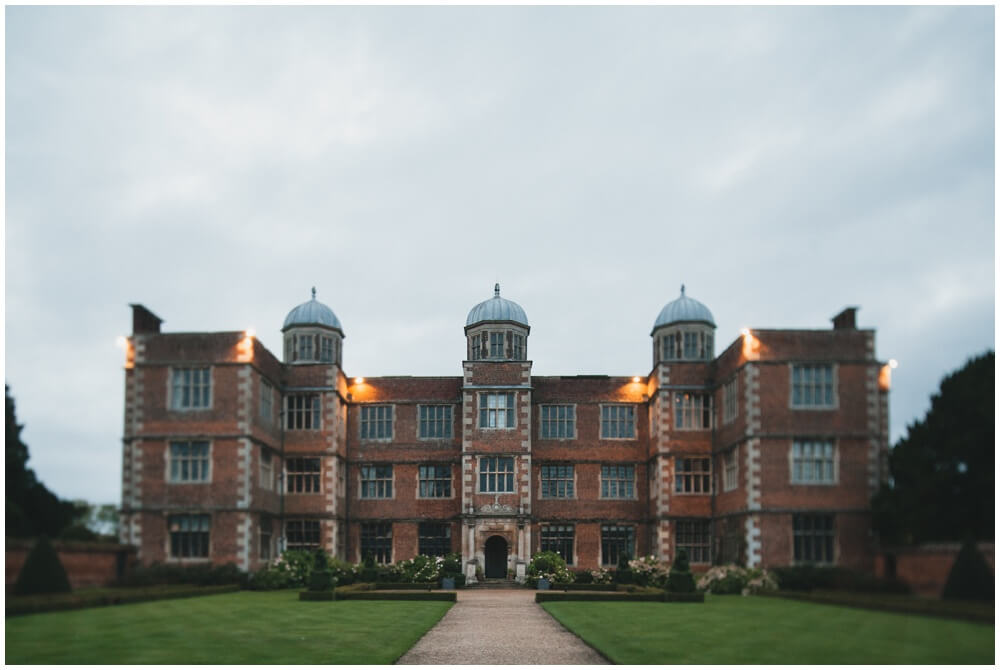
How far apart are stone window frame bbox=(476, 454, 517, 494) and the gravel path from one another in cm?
1459

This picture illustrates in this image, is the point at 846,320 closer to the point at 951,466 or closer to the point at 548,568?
the point at 951,466

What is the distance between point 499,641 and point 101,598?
10.1m

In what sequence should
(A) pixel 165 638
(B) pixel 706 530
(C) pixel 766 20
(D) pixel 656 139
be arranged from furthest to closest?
(B) pixel 706 530, (D) pixel 656 139, (C) pixel 766 20, (A) pixel 165 638

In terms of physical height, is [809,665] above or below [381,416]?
below

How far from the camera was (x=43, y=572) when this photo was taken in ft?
70.4

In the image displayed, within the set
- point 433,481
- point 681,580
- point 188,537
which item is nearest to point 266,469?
point 188,537

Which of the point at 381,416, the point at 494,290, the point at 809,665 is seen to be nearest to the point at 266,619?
the point at 809,665

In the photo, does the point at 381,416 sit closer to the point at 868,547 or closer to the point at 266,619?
the point at 266,619

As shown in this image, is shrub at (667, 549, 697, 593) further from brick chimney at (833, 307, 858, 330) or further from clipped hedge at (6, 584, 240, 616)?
clipped hedge at (6, 584, 240, 616)

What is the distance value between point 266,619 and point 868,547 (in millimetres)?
12760

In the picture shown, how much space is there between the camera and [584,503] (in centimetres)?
4409

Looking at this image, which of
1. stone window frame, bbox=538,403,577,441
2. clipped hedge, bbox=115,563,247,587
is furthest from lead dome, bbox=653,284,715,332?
clipped hedge, bbox=115,563,247,587

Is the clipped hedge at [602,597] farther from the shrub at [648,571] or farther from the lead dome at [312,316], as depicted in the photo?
the lead dome at [312,316]

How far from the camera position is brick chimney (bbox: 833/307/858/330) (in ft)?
89.5
